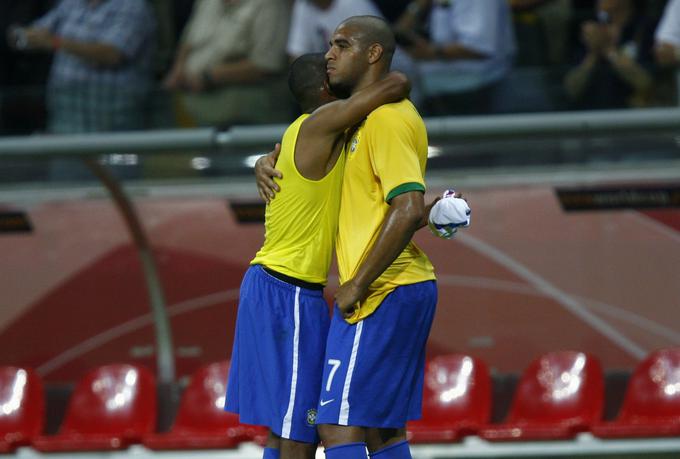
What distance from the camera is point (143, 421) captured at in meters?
Result: 7.80

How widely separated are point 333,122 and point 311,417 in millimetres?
1050

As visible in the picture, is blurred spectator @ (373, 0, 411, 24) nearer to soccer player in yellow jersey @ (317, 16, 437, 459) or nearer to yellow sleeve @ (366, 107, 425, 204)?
soccer player in yellow jersey @ (317, 16, 437, 459)

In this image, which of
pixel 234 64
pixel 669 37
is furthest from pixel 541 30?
pixel 234 64

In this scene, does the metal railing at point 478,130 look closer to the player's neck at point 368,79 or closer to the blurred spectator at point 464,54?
the blurred spectator at point 464,54

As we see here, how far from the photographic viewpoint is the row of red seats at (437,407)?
7172 millimetres

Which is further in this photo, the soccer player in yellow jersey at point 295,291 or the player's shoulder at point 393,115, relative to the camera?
the soccer player in yellow jersey at point 295,291

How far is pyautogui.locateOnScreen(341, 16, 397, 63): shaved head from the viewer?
4.78 meters

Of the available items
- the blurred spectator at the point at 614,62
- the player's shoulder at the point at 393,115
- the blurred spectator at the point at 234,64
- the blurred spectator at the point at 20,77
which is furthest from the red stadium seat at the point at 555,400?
the blurred spectator at the point at 20,77

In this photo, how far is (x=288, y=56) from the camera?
8.62m

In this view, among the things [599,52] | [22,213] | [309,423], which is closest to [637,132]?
[599,52]

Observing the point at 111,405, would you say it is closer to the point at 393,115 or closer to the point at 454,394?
the point at 454,394

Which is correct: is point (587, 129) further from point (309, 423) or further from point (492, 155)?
point (309, 423)

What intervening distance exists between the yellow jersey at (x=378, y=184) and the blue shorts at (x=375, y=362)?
2.0 inches

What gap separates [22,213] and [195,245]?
1103mm
